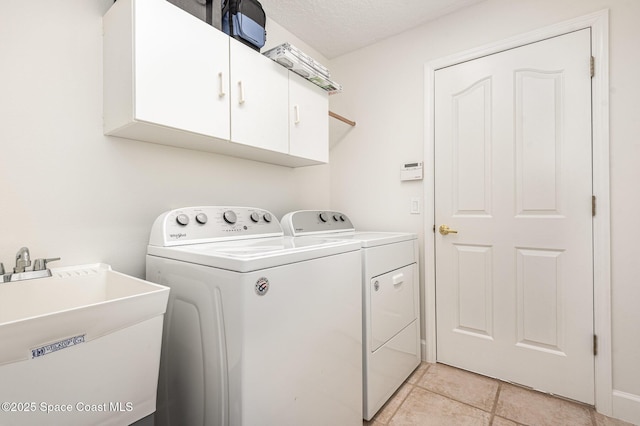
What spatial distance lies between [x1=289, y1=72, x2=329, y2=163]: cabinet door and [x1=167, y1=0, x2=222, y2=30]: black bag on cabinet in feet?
1.53

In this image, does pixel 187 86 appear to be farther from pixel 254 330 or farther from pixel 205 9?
pixel 254 330

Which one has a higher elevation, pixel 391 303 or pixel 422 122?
pixel 422 122

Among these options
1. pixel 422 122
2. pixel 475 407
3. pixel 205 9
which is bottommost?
pixel 475 407

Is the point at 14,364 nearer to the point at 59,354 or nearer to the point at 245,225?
the point at 59,354

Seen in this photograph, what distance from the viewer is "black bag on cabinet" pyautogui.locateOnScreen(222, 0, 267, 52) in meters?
1.40

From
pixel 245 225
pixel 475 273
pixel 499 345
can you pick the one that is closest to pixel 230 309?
pixel 245 225

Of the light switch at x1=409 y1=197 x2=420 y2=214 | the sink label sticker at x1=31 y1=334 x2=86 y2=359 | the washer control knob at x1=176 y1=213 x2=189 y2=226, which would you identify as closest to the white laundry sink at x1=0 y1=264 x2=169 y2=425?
the sink label sticker at x1=31 y1=334 x2=86 y2=359

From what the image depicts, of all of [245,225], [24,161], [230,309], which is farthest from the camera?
[245,225]

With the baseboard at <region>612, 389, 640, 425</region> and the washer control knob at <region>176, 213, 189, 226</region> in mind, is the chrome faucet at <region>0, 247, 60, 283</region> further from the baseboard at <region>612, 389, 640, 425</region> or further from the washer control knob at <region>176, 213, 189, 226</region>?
the baseboard at <region>612, 389, 640, 425</region>

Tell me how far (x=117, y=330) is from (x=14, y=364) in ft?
0.62

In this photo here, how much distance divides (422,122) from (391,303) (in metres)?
1.33

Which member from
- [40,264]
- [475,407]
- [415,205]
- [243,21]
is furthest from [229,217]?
[475,407]

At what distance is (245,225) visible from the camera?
1.56 meters

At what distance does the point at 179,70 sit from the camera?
1163 millimetres
